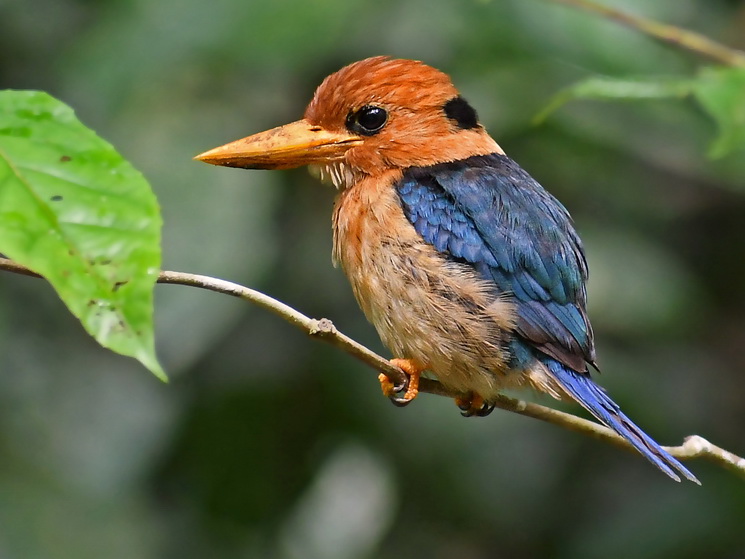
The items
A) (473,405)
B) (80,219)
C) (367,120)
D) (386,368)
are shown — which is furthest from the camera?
(367,120)

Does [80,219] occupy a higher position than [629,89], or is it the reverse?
[80,219]

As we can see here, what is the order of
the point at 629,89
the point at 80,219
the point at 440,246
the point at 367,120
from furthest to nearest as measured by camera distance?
the point at 367,120, the point at 440,246, the point at 629,89, the point at 80,219

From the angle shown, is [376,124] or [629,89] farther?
[376,124]

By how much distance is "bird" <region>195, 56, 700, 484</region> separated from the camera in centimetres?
268

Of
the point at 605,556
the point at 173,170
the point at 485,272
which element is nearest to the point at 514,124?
the point at 485,272

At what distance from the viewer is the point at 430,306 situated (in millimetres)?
2693

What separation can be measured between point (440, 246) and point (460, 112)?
602mm

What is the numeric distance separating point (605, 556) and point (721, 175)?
4.73 ft

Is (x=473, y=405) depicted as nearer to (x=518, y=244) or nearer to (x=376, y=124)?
(x=518, y=244)

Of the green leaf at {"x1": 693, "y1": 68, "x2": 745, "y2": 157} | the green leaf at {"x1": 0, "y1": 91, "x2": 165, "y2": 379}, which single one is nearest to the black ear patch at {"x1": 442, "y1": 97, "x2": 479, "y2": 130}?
the green leaf at {"x1": 693, "y1": 68, "x2": 745, "y2": 157}

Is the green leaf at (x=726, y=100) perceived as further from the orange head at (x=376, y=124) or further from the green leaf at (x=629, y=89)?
the orange head at (x=376, y=124)

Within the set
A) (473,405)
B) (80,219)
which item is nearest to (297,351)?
(473,405)

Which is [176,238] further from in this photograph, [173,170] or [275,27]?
[275,27]

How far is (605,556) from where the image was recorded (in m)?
3.51
